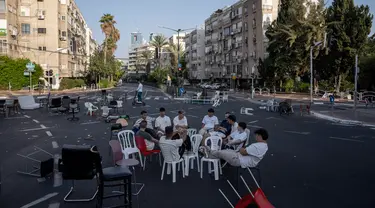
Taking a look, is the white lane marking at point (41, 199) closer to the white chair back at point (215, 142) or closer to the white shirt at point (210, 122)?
the white chair back at point (215, 142)

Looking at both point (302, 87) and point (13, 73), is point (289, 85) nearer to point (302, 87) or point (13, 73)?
point (302, 87)

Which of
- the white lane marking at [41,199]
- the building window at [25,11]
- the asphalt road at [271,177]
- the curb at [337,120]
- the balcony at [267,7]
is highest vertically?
the balcony at [267,7]

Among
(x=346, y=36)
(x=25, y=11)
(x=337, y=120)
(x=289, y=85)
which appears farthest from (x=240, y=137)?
(x=25, y=11)

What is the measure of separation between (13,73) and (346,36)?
45389 mm

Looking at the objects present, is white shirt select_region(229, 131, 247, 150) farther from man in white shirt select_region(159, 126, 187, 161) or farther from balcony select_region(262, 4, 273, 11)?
balcony select_region(262, 4, 273, 11)

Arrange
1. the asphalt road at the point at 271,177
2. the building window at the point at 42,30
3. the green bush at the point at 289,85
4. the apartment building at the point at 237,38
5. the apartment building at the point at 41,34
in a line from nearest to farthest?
the asphalt road at the point at 271,177 → the green bush at the point at 289,85 → the apartment building at the point at 41,34 → the building window at the point at 42,30 → the apartment building at the point at 237,38

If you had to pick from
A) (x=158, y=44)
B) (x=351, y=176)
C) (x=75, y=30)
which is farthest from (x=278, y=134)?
(x=158, y=44)

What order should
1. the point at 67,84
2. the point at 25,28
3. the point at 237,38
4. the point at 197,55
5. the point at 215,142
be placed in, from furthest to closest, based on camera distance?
1. the point at 197,55
2. the point at 237,38
3. the point at 67,84
4. the point at 25,28
5. the point at 215,142

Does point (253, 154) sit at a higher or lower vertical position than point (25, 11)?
lower

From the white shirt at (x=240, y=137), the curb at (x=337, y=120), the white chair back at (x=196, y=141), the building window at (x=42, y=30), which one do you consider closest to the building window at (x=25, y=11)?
the building window at (x=42, y=30)

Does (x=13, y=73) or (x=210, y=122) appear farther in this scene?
(x=13, y=73)

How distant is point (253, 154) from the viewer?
291 inches

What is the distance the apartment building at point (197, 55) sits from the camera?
10256 cm

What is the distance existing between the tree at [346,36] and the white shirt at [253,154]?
129ft
